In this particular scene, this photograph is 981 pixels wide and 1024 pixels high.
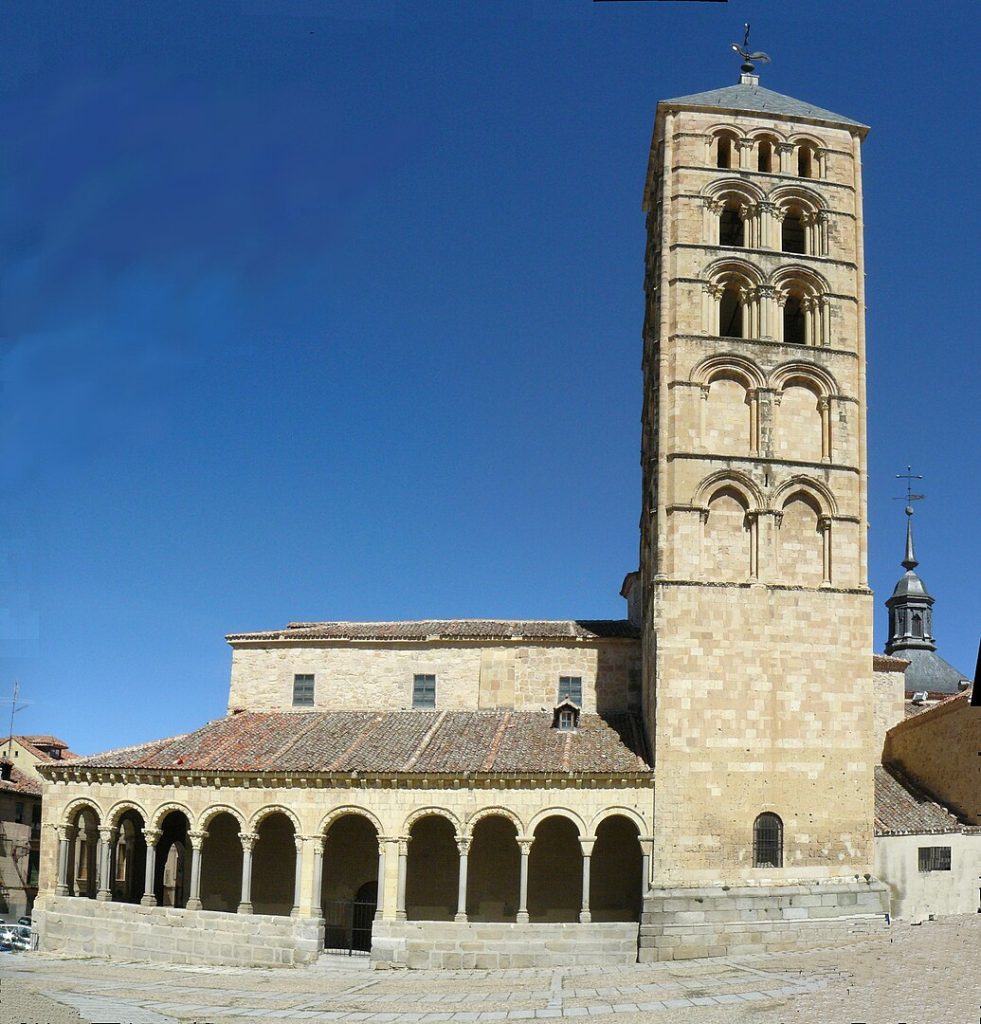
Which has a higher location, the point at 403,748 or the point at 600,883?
the point at 403,748

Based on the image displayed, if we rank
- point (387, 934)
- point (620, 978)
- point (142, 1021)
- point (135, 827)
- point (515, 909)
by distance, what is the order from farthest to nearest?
point (135, 827)
point (515, 909)
point (387, 934)
point (620, 978)
point (142, 1021)

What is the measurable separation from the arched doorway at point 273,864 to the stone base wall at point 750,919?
11.0m

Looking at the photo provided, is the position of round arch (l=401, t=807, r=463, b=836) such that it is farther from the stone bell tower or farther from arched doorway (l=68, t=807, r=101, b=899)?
arched doorway (l=68, t=807, r=101, b=899)

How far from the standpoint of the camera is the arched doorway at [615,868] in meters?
33.7

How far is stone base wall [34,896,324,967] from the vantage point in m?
31.2

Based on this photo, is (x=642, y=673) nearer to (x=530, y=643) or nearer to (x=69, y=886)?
(x=530, y=643)

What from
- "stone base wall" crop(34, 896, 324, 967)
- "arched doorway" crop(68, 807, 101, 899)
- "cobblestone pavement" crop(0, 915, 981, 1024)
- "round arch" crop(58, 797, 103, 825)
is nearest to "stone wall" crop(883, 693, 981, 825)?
"cobblestone pavement" crop(0, 915, 981, 1024)

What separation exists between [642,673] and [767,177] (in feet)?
52.8

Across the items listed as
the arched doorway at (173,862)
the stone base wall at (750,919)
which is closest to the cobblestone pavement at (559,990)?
the stone base wall at (750,919)

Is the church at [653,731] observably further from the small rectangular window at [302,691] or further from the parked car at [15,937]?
the parked car at [15,937]

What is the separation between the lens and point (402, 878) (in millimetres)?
31656

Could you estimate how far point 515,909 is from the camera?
33.7 meters

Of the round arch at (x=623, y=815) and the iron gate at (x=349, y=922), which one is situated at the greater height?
the round arch at (x=623, y=815)

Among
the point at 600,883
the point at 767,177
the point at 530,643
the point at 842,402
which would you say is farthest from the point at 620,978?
the point at 767,177
